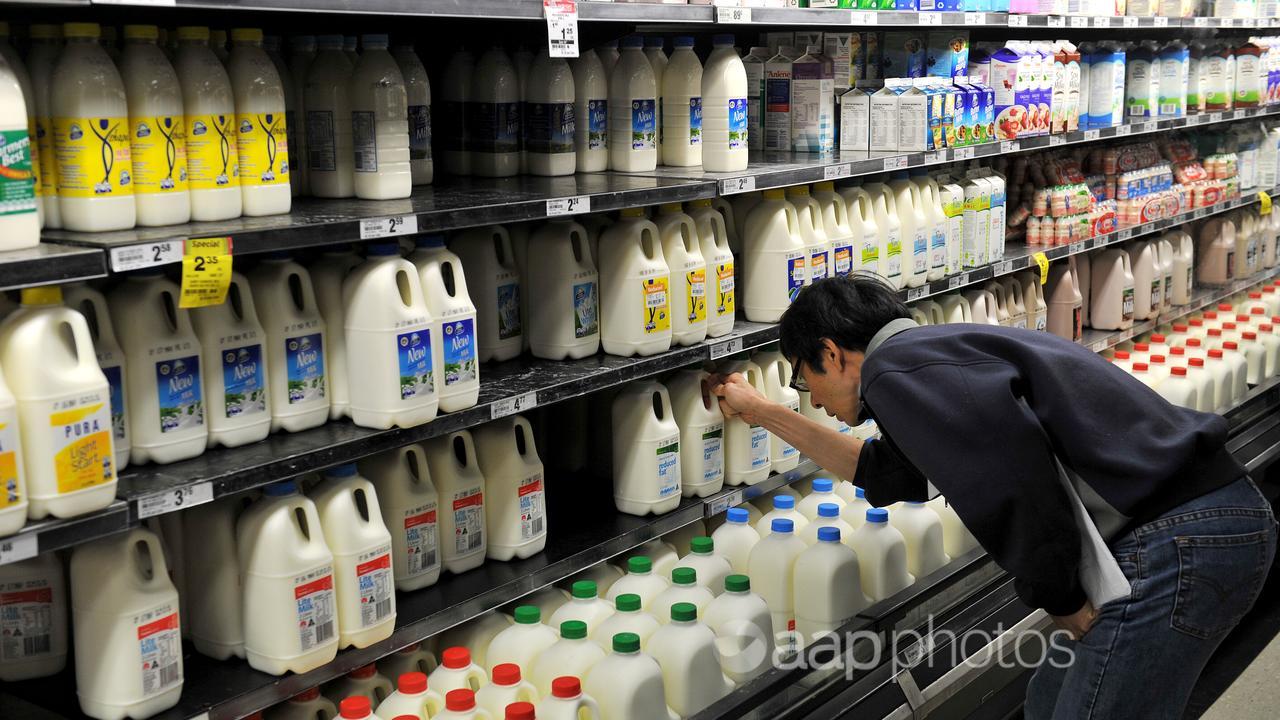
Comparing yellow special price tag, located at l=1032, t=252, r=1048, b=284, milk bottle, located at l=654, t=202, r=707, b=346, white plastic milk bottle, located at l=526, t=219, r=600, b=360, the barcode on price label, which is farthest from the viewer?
yellow special price tag, located at l=1032, t=252, r=1048, b=284

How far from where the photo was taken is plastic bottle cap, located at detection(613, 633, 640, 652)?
262 cm

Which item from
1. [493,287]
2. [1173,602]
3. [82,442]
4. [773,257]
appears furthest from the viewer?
[773,257]

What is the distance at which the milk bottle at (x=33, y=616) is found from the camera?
2.38 m

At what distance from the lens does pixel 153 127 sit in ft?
7.24

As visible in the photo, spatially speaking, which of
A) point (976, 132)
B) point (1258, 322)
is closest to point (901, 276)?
point (976, 132)

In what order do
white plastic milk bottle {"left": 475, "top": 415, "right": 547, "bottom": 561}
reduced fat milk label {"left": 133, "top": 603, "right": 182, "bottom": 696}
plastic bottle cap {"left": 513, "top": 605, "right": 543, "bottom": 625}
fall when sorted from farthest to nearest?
white plastic milk bottle {"left": 475, "top": 415, "right": 547, "bottom": 561} → plastic bottle cap {"left": 513, "top": 605, "right": 543, "bottom": 625} → reduced fat milk label {"left": 133, "top": 603, "right": 182, "bottom": 696}

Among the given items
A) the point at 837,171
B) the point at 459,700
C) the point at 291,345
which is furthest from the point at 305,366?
the point at 837,171

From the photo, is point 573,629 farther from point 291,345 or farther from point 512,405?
point 291,345

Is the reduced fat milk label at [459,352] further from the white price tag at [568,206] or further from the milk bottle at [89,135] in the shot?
the milk bottle at [89,135]

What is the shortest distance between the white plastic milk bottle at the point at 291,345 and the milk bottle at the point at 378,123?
272 mm

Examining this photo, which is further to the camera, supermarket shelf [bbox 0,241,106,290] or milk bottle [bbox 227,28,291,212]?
milk bottle [bbox 227,28,291,212]

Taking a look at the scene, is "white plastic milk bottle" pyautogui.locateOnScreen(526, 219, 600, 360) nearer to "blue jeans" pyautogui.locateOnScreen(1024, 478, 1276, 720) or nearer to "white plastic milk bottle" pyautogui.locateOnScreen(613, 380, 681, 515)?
"white plastic milk bottle" pyautogui.locateOnScreen(613, 380, 681, 515)

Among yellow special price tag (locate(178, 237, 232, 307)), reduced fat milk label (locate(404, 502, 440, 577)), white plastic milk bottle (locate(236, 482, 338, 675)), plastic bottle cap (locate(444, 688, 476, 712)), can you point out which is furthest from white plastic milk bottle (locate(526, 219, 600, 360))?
yellow special price tag (locate(178, 237, 232, 307))

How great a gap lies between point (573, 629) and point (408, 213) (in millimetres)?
924
